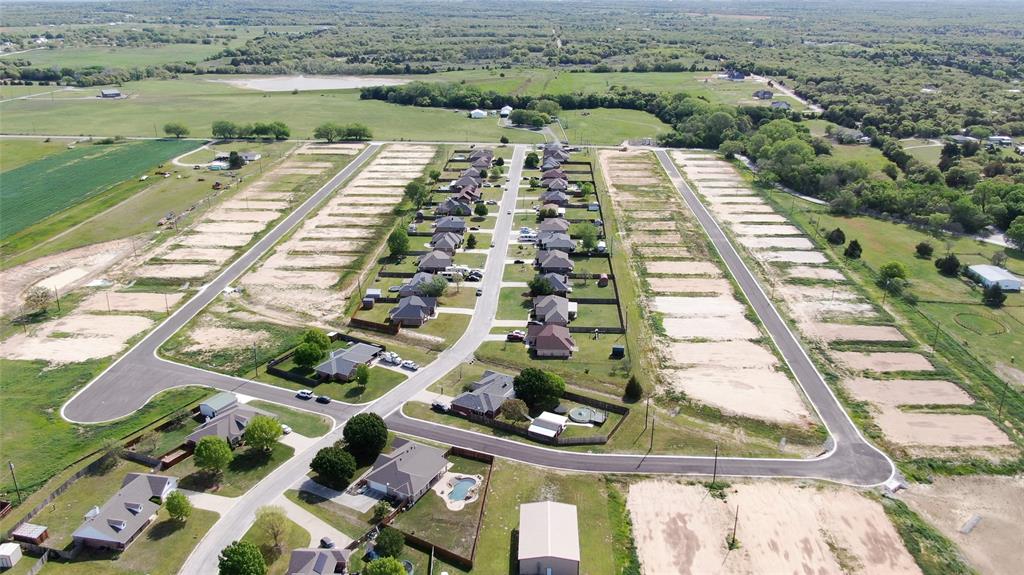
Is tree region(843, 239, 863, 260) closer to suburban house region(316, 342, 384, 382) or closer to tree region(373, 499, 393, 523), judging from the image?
suburban house region(316, 342, 384, 382)

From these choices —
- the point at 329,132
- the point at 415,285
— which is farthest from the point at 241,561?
the point at 329,132

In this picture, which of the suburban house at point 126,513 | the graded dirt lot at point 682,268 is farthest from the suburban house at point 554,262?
the suburban house at point 126,513

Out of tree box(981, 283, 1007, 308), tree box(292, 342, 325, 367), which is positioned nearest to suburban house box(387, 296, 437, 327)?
tree box(292, 342, 325, 367)

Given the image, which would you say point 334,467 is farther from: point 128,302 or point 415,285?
point 128,302

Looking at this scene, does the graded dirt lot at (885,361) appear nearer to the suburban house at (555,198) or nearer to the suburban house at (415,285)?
the suburban house at (415,285)

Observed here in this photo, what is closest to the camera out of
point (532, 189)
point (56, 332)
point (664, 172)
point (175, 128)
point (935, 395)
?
point (935, 395)

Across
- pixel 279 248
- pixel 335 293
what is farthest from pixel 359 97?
pixel 335 293

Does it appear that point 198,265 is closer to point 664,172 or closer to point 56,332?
point 56,332
